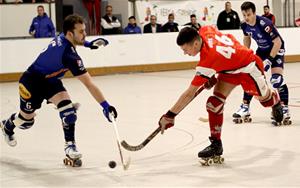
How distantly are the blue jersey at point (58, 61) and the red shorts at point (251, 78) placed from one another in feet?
3.94

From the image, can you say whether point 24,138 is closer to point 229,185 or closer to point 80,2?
point 229,185

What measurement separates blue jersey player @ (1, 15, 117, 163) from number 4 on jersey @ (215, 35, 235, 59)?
962mm

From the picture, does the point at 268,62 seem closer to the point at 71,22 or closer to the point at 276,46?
the point at 276,46

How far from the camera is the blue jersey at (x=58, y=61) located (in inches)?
200

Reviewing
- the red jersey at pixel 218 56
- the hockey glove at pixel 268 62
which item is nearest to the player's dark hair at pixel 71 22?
the red jersey at pixel 218 56

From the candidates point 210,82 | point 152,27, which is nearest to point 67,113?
point 210,82

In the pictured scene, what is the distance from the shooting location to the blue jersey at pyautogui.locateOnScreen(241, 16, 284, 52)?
7051 mm

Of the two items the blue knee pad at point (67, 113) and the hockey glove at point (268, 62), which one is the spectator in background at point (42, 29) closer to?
the hockey glove at point (268, 62)

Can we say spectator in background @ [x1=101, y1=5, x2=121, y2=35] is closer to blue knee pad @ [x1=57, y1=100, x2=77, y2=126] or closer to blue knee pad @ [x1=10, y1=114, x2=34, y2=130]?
blue knee pad @ [x1=10, y1=114, x2=34, y2=130]

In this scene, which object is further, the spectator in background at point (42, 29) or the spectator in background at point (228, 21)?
the spectator in background at point (228, 21)

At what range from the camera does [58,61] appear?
17.1ft

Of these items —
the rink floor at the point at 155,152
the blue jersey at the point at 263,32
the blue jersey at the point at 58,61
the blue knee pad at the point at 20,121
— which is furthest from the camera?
the blue jersey at the point at 263,32

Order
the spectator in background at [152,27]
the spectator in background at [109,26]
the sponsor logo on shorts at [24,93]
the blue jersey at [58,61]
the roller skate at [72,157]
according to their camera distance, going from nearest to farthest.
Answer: the blue jersey at [58,61], the roller skate at [72,157], the sponsor logo on shorts at [24,93], the spectator in background at [152,27], the spectator in background at [109,26]

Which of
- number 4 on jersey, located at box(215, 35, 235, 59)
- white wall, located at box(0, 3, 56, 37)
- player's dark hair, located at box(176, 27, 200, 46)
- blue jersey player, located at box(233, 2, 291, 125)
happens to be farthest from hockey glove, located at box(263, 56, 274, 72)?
white wall, located at box(0, 3, 56, 37)
